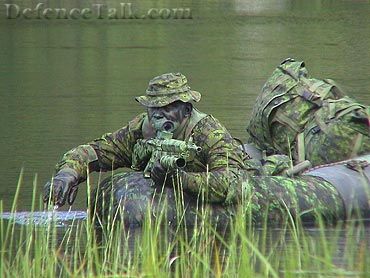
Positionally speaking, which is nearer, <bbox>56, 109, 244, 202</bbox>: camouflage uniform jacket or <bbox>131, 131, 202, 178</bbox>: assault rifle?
<bbox>131, 131, 202, 178</bbox>: assault rifle

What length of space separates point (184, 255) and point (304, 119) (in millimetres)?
4194

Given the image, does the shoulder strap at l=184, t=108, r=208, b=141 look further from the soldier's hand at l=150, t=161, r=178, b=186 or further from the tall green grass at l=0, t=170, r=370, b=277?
the tall green grass at l=0, t=170, r=370, b=277

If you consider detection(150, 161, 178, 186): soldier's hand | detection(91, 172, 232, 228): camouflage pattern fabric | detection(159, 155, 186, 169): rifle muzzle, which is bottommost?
detection(91, 172, 232, 228): camouflage pattern fabric

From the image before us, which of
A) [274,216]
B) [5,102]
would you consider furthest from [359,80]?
[274,216]

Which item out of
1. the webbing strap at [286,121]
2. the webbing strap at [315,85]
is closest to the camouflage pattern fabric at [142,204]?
the webbing strap at [286,121]

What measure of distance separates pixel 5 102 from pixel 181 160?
969 centimetres

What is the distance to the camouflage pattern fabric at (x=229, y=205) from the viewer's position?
38.2 ft

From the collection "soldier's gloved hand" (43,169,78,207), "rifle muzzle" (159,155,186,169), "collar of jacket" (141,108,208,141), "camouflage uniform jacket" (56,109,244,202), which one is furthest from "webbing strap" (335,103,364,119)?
"soldier's gloved hand" (43,169,78,207)

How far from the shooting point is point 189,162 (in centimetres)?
1165

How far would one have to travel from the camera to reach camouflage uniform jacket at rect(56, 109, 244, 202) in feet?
37.6

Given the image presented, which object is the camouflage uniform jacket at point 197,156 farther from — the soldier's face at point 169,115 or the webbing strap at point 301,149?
the webbing strap at point 301,149

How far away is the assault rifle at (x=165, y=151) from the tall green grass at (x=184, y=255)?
0.32 m

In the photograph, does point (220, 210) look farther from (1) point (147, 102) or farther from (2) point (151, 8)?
(2) point (151, 8)

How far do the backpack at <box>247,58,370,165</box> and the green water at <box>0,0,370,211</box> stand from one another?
163 centimetres
